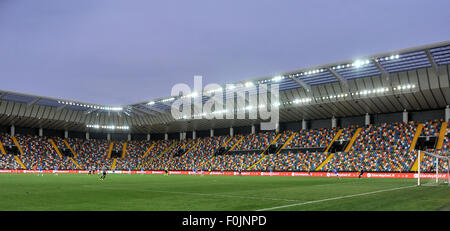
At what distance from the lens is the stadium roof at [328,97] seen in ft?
148

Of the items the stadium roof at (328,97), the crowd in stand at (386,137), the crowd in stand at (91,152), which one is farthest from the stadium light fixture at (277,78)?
the crowd in stand at (91,152)

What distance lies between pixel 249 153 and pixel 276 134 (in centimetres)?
656

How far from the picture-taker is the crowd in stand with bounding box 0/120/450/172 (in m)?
50.6

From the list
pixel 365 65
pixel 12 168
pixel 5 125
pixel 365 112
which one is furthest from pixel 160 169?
pixel 365 65

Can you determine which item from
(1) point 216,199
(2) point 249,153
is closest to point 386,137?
(2) point 249,153

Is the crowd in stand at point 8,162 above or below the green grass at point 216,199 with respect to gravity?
below

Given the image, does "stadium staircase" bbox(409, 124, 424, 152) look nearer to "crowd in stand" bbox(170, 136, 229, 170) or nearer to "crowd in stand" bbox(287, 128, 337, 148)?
"crowd in stand" bbox(287, 128, 337, 148)

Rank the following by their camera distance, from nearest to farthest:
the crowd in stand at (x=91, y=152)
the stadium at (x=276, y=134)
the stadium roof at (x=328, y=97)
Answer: the stadium at (x=276, y=134) → the stadium roof at (x=328, y=97) → the crowd in stand at (x=91, y=152)

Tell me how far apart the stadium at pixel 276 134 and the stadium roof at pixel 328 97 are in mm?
168

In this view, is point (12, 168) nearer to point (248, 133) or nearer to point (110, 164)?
point (110, 164)

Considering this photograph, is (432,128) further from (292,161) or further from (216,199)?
(216,199)

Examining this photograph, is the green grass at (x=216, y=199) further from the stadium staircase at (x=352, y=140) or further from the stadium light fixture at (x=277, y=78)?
the stadium staircase at (x=352, y=140)

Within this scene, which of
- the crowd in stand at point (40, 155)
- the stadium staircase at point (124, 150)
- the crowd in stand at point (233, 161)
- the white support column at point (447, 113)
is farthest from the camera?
the stadium staircase at point (124, 150)
